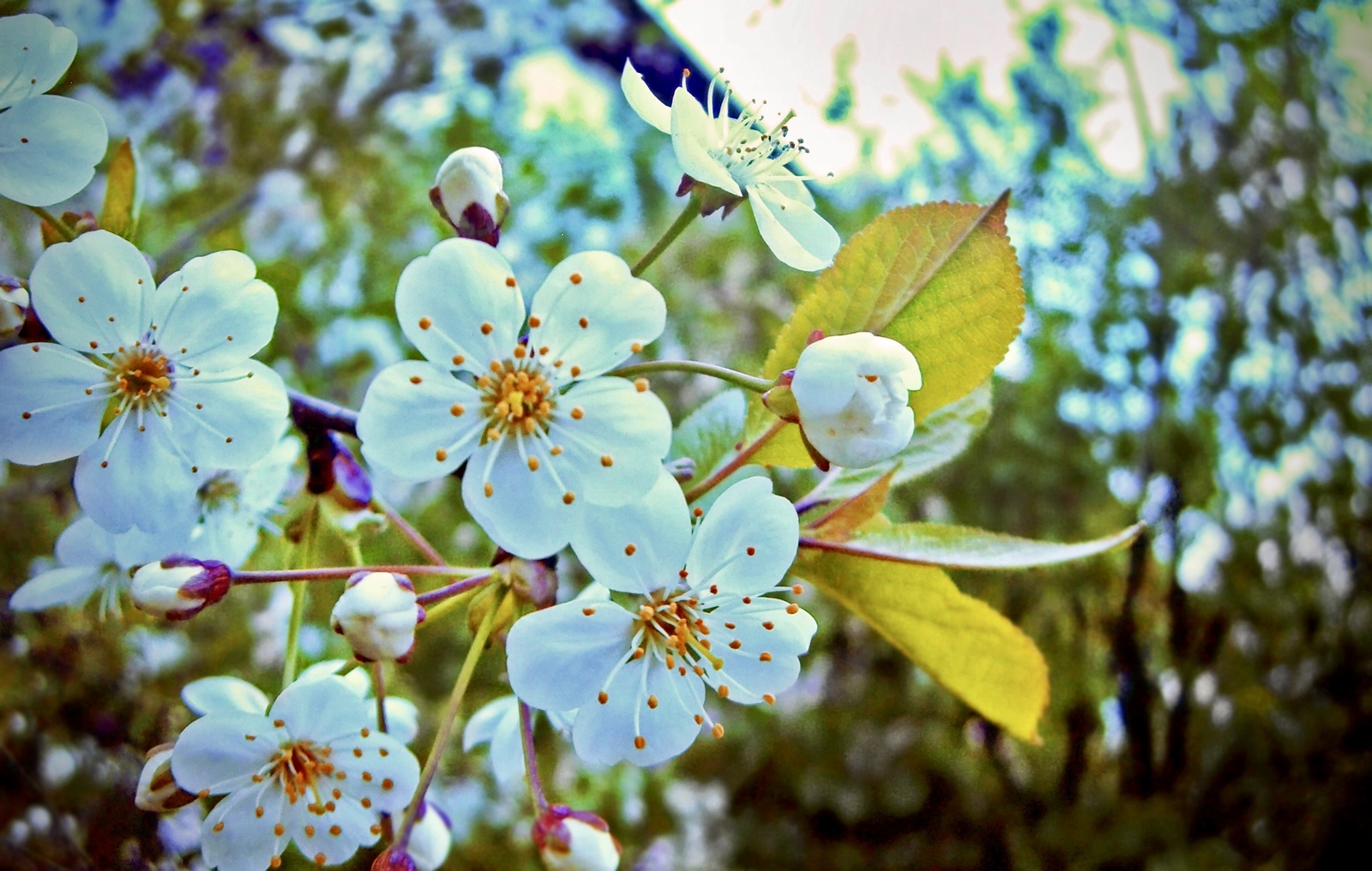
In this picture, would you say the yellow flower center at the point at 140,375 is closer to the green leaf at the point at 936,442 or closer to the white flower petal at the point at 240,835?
the white flower petal at the point at 240,835

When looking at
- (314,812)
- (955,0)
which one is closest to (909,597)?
(314,812)

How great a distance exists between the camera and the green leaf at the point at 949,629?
0.40m

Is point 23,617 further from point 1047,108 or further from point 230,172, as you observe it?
→ point 1047,108

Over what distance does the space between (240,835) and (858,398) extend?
0.29m

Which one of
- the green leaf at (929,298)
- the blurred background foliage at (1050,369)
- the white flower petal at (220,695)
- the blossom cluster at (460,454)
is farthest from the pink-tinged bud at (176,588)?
the blurred background foliage at (1050,369)

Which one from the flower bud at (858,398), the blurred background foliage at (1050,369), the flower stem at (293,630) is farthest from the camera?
the blurred background foliage at (1050,369)

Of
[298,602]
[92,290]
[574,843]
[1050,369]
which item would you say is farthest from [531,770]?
[1050,369]

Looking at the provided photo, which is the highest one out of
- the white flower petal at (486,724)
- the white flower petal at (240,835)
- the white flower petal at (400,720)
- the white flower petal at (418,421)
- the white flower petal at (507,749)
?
the white flower petal at (418,421)

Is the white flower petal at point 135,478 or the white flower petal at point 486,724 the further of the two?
the white flower petal at point 486,724

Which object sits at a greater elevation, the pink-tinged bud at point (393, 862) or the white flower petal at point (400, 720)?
the pink-tinged bud at point (393, 862)

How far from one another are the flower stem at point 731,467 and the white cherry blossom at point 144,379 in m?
0.16

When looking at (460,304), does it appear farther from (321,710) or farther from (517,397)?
(321,710)

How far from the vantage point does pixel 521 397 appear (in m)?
0.32

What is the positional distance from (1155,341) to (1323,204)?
12.9 inches
